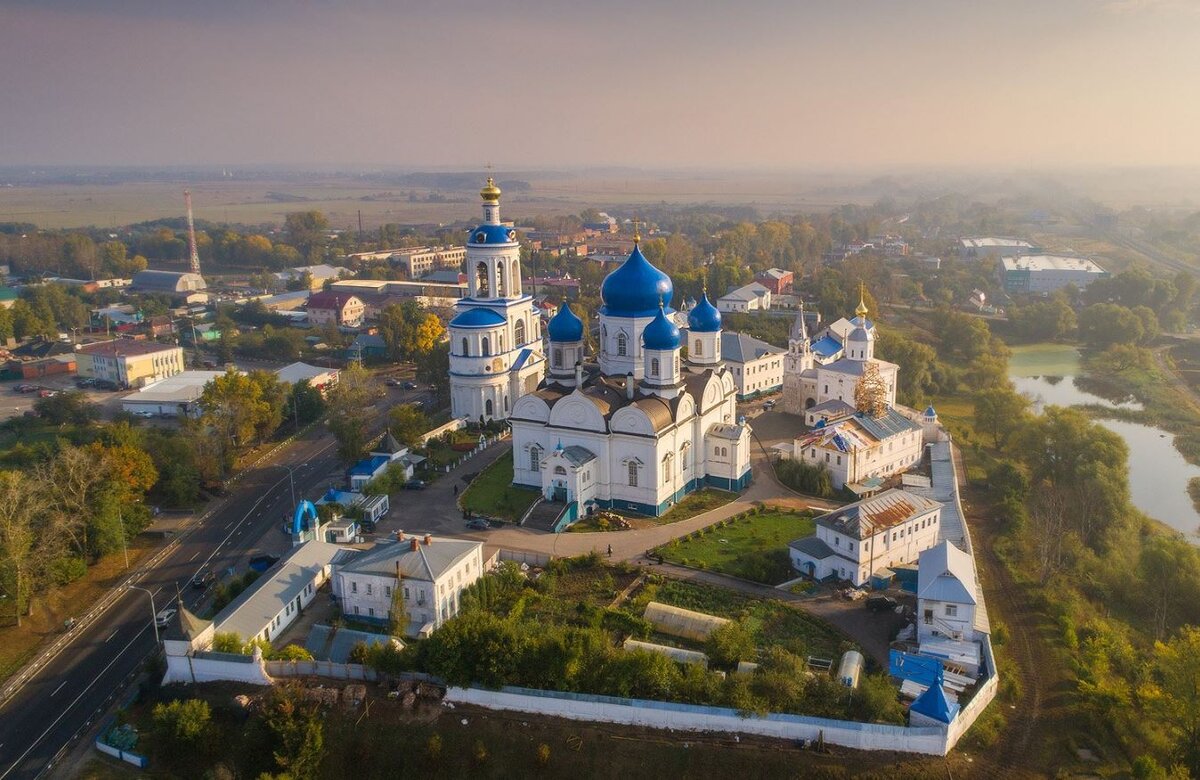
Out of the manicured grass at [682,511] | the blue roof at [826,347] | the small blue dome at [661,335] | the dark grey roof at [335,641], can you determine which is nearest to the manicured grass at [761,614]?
the manicured grass at [682,511]

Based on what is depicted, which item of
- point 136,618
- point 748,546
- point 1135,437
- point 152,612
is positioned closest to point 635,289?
point 748,546

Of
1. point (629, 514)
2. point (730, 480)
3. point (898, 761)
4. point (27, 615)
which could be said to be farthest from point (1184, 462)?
point (27, 615)

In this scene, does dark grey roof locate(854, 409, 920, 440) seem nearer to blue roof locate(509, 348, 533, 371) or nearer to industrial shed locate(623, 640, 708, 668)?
blue roof locate(509, 348, 533, 371)

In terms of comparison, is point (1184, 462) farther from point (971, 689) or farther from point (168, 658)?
point (168, 658)

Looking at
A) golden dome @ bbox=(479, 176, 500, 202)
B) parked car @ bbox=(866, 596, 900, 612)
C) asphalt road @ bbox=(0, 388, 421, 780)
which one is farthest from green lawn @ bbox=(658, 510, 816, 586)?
golden dome @ bbox=(479, 176, 500, 202)

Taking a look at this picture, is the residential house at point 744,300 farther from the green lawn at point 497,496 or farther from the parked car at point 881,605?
the parked car at point 881,605
